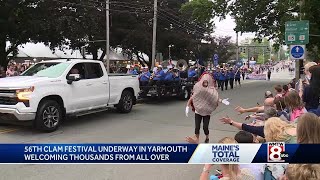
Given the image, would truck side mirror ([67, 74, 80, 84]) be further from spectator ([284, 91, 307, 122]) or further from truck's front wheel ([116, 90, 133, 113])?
spectator ([284, 91, 307, 122])

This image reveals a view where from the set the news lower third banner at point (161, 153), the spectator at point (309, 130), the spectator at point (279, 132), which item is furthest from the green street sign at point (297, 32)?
the news lower third banner at point (161, 153)

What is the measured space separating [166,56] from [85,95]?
38879mm

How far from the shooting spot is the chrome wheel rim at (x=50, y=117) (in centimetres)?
998

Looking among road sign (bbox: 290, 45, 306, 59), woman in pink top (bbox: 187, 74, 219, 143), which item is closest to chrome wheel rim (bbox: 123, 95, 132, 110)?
woman in pink top (bbox: 187, 74, 219, 143)

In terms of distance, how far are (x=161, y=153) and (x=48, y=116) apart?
7.32 metres

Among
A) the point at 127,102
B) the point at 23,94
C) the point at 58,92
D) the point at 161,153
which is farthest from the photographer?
the point at 127,102


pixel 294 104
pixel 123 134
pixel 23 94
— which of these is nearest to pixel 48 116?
pixel 23 94

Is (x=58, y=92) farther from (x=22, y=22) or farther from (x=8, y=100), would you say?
(x=22, y=22)

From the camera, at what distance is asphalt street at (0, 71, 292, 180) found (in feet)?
21.3

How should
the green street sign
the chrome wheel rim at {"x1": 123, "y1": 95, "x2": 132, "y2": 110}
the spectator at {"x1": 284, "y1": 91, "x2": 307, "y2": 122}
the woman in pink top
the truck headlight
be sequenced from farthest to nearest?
1. the green street sign
2. the chrome wheel rim at {"x1": 123, "y1": 95, "x2": 132, "y2": 110}
3. the truck headlight
4. the woman in pink top
5. the spectator at {"x1": 284, "y1": 91, "x2": 307, "y2": 122}

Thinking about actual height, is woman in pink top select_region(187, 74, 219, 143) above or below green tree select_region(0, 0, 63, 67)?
below

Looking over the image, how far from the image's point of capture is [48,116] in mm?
10070

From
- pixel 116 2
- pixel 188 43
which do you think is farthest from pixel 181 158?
pixel 188 43

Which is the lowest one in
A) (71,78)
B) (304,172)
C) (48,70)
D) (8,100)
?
(304,172)
